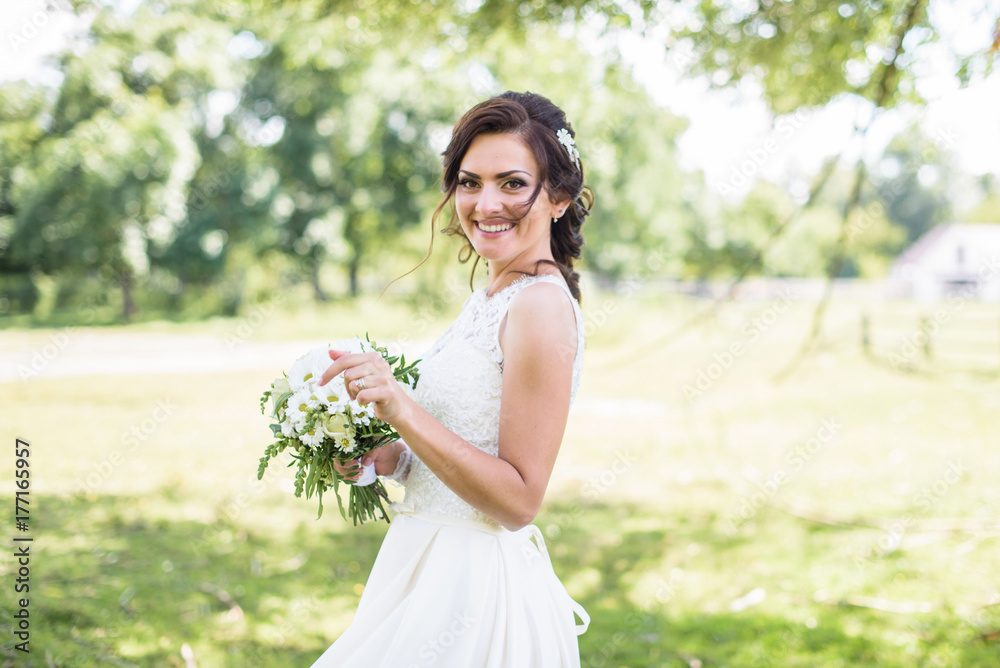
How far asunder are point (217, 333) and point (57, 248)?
7295 mm

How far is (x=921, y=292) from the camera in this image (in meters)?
34.9

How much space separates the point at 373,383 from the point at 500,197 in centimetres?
61

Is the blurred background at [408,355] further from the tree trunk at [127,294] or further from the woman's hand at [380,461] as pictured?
the woman's hand at [380,461]

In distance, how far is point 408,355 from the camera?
13562 mm

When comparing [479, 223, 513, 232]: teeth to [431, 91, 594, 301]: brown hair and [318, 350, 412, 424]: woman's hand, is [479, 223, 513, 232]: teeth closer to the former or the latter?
[431, 91, 594, 301]: brown hair

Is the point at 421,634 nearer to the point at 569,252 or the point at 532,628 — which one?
the point at 532,628

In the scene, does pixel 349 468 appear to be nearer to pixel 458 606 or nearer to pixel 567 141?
pixel 458 606

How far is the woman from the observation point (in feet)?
4.99

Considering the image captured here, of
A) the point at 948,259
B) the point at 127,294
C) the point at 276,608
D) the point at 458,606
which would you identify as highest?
the point at 458,606

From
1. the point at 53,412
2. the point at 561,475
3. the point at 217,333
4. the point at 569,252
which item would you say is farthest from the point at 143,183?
the point at 569,252

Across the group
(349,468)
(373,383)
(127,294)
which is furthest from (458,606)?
(127,294)

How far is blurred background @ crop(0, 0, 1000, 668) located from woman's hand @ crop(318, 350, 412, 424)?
277cm

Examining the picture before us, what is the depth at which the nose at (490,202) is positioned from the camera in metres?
1.69

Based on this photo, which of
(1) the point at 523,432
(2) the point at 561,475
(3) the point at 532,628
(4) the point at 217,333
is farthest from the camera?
(4) the point at 217,333
